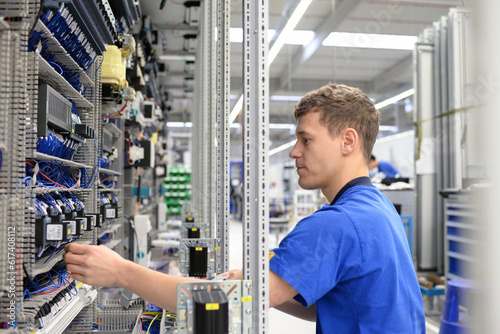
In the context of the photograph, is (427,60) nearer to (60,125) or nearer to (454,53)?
(454,53)

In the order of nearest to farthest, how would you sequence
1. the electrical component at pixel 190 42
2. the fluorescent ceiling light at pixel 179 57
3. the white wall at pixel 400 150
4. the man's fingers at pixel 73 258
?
the man's fingers at pixel 73 258, the electrical component at pixel 190 42, the fluorescent ceiling light at pixel 179 57, the white wall at pixel 400 150

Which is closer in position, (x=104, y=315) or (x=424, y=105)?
(x=104, y=315)

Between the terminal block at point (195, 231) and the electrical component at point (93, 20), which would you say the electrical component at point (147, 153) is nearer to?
the terminal block at point (195, 231)

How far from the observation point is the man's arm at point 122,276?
1227 mm

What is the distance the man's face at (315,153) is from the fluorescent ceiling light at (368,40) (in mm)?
6803

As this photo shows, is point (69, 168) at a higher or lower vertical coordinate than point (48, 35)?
lower

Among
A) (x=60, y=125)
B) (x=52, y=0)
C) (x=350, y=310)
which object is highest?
(x=52, y=0)

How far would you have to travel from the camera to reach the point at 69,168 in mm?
2383

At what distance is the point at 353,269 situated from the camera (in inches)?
46.9

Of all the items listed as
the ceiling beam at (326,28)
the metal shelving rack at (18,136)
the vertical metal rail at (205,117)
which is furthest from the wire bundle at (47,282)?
the ceiling beam at (326,28)

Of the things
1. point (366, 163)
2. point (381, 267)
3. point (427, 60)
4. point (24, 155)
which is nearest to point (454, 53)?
point (427, 60)

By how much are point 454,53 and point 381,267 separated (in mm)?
4266

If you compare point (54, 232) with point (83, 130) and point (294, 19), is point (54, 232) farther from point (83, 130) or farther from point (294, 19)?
point (294, 19)

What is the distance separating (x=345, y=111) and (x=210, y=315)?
2.61ft
